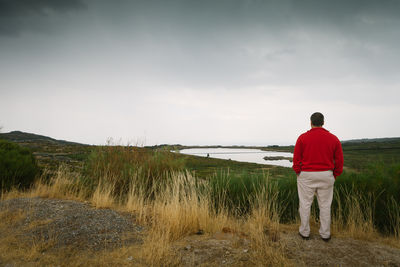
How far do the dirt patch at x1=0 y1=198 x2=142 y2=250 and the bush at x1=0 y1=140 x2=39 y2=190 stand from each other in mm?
2557

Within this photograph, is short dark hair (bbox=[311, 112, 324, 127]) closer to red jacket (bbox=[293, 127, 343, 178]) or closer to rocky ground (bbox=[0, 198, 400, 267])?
red jacket (bbox=[293, 127, 343, 178])

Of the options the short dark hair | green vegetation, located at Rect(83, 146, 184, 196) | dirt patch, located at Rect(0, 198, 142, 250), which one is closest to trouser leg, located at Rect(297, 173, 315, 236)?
the short dark hair

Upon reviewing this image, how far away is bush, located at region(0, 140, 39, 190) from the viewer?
7.98m

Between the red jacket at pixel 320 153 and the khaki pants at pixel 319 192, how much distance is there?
0.13 m

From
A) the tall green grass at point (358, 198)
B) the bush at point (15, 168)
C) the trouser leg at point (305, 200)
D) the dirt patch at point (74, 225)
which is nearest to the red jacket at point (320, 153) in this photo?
the trouser leg at point (305, 200)

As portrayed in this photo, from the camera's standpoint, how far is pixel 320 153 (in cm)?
409

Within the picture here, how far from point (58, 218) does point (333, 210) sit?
24.7 ft

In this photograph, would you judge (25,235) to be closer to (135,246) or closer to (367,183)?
(135,246)

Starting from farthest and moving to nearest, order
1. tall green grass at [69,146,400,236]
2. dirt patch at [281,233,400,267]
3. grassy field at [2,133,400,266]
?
tall green grass at [69,146,400,236] → grassy field at [2,133,400,266] → dirt patch at [281,233,400,267]

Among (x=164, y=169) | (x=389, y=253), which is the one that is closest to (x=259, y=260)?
(x=389, y=253)

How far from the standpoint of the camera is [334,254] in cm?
384

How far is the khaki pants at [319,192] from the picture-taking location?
4066 mm

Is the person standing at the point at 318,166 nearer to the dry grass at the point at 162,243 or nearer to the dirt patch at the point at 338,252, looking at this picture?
the dirt patch at the point at 338,252

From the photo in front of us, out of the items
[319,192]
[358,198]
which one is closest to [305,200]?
[319,192]
